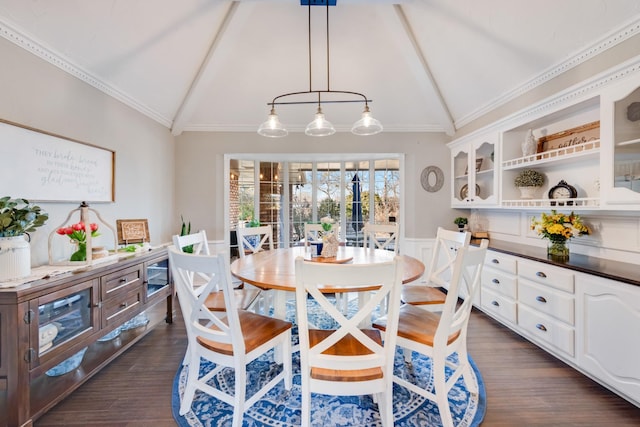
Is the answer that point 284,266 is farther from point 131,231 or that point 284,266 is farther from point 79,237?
point 131,231

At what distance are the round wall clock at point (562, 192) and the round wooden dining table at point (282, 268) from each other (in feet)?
4.61

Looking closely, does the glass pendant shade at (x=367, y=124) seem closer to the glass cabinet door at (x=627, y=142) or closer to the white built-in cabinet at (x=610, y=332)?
the glass cabinet door at (x=627, y=142)

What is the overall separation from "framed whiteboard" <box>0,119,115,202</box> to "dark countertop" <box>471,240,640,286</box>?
388cm

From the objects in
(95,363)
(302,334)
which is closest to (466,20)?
(302,334)

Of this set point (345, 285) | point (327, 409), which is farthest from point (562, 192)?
point (327, 409)

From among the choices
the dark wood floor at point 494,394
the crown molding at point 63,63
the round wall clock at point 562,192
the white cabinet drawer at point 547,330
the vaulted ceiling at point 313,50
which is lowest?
the dark wood floor at point 494,394

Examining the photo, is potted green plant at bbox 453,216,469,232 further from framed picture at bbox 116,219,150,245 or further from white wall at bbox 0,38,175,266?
white wall at bbox 0,38,175,266

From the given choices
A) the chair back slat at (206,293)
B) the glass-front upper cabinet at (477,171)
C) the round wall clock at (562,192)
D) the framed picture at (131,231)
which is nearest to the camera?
the chair back slat at (206,293)

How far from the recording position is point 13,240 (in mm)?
1557

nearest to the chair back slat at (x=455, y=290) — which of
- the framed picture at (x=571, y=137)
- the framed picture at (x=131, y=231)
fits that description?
the framed picture at (x=571, y=137)

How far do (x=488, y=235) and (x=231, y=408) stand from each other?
133 inches

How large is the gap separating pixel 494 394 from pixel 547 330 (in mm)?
795

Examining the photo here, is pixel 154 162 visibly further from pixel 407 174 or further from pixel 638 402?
pixel 638 402

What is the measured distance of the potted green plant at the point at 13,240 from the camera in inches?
59.7
